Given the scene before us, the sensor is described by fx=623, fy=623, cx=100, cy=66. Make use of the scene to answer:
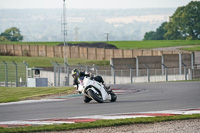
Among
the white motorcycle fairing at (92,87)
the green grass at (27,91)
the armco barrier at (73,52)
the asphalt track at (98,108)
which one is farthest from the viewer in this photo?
the armco barrier at (73,52)

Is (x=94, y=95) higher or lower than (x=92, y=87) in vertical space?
lower

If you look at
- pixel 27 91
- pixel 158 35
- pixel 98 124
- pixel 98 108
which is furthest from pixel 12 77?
pixel 158 35

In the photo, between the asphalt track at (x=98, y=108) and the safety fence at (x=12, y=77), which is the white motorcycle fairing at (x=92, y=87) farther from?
the safety fence at (x=12, y=77)

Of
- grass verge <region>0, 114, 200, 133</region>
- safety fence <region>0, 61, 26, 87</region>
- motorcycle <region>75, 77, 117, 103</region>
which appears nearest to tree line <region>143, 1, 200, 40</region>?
safety fence <region>0, 61, 26, 87</region>

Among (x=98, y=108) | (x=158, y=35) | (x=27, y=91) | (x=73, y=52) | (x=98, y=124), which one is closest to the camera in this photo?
(x=98, y=124)

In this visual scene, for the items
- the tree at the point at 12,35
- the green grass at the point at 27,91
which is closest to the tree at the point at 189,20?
the tree at the point at 12,35

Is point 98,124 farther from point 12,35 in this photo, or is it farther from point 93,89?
point 12,35

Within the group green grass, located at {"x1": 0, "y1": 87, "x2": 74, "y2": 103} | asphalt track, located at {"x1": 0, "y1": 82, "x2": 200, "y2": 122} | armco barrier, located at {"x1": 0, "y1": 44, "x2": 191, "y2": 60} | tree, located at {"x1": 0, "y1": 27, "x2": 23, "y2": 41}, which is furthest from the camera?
tree, located at {"x1": 0, "y1": 27, "x2": 23, "y2": 41}

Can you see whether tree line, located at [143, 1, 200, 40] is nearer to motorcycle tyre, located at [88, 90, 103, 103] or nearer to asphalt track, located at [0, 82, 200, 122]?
asphalt track, located at [0, 82, 200, 122]

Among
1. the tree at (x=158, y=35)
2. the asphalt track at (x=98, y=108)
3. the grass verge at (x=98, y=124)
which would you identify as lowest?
the asphalt track at (x=98, y=108)

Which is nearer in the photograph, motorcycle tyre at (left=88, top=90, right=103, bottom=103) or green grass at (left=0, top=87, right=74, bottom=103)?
motorcycle tyre at (left=88, top=90, right=103, bottom=103)

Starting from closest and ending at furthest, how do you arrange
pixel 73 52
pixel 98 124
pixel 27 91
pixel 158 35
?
pixel 98 124
pixel 27 91
pixel 73 52
pixel 158 35

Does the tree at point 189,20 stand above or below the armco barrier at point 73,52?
above

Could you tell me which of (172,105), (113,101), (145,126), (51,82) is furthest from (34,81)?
(145,126)
